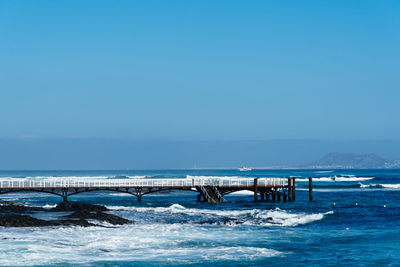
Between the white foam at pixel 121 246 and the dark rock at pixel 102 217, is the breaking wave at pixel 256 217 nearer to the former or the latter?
the white foam at pixel 121 246

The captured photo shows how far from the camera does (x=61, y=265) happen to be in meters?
23.6

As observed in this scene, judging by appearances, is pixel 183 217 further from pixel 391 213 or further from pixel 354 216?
pixel 391 213

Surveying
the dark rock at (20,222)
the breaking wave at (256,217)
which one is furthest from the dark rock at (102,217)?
the breaking wave at (256,217)

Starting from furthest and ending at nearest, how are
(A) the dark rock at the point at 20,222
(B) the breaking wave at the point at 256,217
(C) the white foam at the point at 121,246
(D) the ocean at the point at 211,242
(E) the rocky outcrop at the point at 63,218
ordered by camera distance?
1. (B) the breaking wave at the point at 256,217
2. (E) the rocky outcrop at the point at 63,218
3. (A) the dark rock at the point at 20,222
4. (D) the ocean at the point at 211,242
5. (C) the white foam at the point at 121,246

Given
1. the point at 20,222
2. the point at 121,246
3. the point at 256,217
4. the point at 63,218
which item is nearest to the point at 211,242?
the point at 121,246

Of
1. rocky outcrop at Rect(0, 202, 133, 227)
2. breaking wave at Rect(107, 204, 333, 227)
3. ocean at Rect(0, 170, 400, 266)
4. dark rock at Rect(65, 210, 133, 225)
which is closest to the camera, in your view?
ocean at Rect(0, 170, 400, 266)

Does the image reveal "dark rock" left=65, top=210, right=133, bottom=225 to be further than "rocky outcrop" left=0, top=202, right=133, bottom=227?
Yes

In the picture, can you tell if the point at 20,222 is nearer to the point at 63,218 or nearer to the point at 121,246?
the point at 63,218

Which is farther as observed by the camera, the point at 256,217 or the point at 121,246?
the point at 256,217

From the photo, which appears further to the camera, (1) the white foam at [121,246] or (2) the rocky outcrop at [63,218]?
(2) the rocky outcrop at [63,218]

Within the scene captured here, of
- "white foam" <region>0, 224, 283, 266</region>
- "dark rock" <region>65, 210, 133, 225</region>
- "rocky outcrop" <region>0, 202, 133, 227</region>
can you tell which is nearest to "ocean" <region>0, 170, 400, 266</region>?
"white foam" <region>0, 224, 283, 266</region>

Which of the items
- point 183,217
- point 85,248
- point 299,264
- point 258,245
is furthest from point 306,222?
point 85,248

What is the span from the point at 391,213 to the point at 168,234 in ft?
79.8

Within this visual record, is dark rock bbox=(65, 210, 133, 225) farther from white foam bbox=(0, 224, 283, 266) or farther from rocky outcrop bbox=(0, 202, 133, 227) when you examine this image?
white foam bbox=(0, 224, 283, 266)
